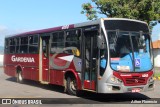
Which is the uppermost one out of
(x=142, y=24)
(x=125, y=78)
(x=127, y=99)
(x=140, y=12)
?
(x=140, y=12)

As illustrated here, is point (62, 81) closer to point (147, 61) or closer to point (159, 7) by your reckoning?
point (147, 61)

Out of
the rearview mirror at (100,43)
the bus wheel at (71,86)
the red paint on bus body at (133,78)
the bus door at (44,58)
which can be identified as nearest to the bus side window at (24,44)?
the bus door at (44,58)

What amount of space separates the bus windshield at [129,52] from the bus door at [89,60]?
30.8 inches

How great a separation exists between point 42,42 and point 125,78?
6218 millimetres

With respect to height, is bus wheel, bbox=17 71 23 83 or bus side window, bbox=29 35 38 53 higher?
bus side window, bbox=29 35 38 53

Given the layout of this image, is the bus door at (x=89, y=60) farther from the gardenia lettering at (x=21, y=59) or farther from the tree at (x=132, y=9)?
the tree at (x=132, y=9)

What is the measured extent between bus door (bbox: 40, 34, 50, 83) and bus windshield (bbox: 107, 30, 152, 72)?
16.1ft

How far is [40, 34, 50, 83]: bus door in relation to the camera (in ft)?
54.7

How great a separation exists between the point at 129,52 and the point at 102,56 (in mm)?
1016

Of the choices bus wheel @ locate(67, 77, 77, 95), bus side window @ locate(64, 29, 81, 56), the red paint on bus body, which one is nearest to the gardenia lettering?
bus side window @ locate(64, 29, 81, 56)

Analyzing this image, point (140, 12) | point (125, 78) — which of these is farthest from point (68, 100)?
point (140, 12)

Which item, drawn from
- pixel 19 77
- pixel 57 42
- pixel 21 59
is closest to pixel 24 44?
pixel 21 59

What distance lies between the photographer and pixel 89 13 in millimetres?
27000

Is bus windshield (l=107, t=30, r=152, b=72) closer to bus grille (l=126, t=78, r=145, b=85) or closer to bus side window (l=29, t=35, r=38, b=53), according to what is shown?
bus grille (l=126, t=78, r=145, b=85)
